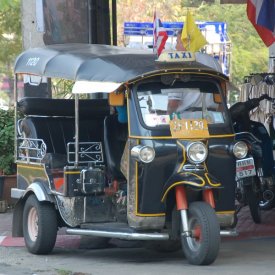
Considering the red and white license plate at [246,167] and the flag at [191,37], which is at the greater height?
the flag at [191,37]

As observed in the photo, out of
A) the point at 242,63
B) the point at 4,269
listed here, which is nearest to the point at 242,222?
the point at 4,269

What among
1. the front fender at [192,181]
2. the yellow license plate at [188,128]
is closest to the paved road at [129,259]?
the front fender at [192,181]

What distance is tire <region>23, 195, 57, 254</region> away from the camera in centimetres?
970

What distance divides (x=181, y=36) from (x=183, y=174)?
170cm

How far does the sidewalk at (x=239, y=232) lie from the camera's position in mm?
10922

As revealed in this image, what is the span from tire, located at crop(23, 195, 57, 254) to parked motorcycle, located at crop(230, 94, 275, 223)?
2989 millimetres

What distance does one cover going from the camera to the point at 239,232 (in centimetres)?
1159

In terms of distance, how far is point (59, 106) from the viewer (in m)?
10.9

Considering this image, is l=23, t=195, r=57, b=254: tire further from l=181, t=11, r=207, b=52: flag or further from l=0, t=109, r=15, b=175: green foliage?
l=0, t=109, r=15, b=175: green foliage

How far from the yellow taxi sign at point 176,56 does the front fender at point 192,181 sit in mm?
1216

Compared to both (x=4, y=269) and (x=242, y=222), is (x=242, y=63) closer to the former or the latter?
(x=242, y=222)

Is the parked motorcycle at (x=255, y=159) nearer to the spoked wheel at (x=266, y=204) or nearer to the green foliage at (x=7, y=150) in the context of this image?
the spoked wheel at (x=266, y=204)

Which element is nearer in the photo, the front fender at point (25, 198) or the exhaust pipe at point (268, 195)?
the front fender at point (25, 198)

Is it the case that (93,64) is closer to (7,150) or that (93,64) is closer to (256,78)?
(256,78)
